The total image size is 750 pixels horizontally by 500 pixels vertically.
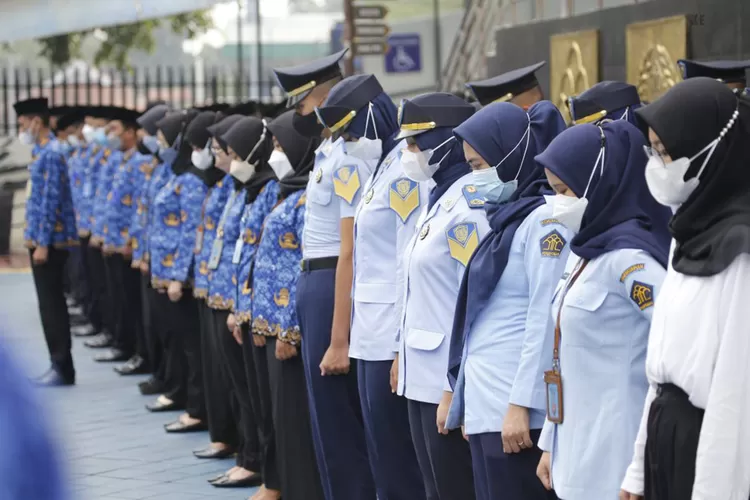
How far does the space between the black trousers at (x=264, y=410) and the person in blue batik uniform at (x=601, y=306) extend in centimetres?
342

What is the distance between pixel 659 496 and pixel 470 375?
122 cm

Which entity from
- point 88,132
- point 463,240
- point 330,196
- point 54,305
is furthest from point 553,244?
point 88,132

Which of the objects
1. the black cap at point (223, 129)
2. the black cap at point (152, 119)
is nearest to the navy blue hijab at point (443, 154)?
the black cap at point (223, 129)

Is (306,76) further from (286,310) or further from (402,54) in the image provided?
(402,54)

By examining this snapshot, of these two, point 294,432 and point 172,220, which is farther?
point 172,220

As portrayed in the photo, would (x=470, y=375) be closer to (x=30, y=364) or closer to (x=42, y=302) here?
(x=30, y=364)

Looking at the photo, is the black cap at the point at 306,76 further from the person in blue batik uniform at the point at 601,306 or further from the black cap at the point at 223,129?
the person in blue batik uniform at the point at 601,306

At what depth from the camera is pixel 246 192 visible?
7.77 m

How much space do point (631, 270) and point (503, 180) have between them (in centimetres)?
106

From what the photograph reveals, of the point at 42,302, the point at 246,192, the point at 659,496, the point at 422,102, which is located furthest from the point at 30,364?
the point at 42,302

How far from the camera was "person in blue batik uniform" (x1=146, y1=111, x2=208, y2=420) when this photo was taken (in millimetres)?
9454

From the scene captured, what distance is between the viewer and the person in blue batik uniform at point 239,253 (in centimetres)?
761

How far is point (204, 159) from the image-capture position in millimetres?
8984

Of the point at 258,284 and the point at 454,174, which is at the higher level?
the point at 454,174
